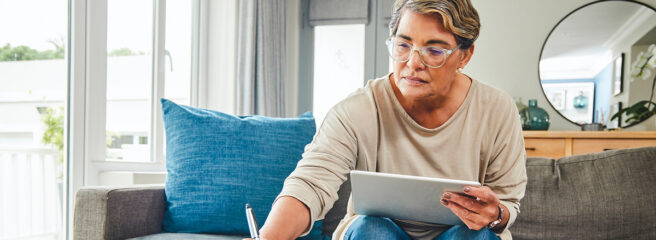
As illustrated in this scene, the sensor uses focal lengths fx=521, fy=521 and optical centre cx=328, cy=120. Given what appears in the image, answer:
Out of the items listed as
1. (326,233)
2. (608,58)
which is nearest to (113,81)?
(326,233)

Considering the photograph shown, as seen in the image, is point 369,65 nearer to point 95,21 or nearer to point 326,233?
point 95,21

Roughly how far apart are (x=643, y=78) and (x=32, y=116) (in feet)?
10.7

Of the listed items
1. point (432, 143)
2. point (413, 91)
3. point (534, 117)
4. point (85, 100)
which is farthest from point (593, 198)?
point (85, 100)

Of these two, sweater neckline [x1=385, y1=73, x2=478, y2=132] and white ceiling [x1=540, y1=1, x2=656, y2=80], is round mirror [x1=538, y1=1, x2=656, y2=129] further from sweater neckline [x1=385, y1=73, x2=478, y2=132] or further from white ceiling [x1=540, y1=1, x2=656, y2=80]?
sweater neckline [x1=385, y1=73, x2=478, y2=132]

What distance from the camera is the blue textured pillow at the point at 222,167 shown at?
5.22 feet

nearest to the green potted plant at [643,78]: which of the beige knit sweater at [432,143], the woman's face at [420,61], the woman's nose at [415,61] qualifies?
the beige knit sweater at [432,143]

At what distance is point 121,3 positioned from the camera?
8.33 feet

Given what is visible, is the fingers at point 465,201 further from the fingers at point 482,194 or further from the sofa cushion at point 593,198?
the sofa cushion at point 593,198

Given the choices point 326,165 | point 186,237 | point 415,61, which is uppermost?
point 415,61

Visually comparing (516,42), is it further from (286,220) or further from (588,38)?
(286,220)

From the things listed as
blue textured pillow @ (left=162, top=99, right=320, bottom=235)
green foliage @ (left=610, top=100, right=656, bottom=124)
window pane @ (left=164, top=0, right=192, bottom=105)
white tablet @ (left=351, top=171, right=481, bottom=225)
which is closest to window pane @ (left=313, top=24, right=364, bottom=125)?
window pane @ (left=164, top=0, right=192, bottom=105)

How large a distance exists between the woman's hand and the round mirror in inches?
98.4

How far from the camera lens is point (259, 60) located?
3.48 m

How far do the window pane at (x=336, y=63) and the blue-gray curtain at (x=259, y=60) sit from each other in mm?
584
